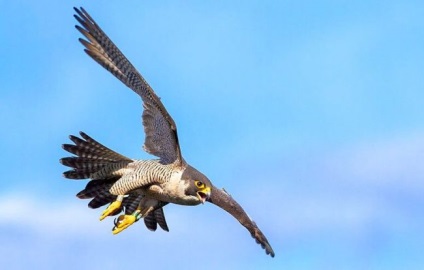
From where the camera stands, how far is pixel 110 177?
27438 mm

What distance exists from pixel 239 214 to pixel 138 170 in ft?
8.66

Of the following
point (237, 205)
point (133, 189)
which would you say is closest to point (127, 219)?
point (133, 189)

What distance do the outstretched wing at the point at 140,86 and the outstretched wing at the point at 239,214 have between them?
1472 mm

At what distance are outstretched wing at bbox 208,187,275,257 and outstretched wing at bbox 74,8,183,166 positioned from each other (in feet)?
4.83

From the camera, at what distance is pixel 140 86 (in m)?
26.5

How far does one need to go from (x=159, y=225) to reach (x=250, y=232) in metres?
2.31

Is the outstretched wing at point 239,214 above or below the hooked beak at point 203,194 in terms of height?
above

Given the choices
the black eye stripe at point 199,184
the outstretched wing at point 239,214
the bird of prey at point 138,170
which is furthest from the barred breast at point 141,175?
the outstretched wing at point 239,214

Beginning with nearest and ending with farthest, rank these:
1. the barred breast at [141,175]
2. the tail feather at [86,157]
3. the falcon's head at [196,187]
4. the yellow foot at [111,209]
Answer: the falcon's head at [196,187], the barred breast at [141,175], the yellow foot at [111,209], the tail feather at [86,157]

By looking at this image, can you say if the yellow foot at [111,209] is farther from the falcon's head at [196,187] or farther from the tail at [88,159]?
the falcon's head at [196,187]

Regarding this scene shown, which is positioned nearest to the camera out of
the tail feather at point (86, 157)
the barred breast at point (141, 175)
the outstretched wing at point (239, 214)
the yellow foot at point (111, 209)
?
the barred breast at point (141, 175)

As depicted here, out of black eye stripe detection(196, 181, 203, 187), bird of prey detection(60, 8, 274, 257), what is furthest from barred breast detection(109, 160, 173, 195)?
black eye stripe detection(196, 181, 203, 187)

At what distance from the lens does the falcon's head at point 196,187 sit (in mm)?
26094

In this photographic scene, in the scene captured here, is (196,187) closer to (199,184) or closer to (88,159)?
(199,184)
